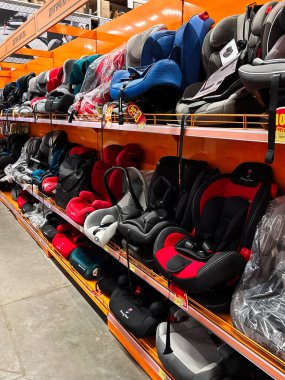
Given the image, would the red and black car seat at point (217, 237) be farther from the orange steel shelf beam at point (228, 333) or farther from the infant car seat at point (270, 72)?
the infant car seat at point (270, 72)

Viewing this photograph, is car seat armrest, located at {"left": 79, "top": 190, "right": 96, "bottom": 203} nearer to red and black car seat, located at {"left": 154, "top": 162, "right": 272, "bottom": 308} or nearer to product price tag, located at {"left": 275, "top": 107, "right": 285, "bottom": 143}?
red and black car seat, located at {"left": 154, "top": 162, "right": 272, "bottom": 308}

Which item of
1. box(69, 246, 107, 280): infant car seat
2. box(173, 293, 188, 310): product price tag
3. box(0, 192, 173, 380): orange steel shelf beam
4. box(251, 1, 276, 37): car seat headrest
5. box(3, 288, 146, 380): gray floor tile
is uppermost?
box(251, 1, 276, 37): car seat headrest

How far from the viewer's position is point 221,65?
4.55 feet

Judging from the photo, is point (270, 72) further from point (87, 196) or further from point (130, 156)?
point (87, 196)

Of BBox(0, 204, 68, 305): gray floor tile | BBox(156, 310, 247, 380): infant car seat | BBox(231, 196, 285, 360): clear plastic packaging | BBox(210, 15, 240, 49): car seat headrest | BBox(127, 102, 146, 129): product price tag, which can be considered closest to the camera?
BBox(231, 196, 285, 360): clear plastic packaging

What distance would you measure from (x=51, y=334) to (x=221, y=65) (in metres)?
1.91

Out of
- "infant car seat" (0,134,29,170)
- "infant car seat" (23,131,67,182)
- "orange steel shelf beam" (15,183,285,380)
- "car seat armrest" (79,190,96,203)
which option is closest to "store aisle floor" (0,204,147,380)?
"orange steel shelf beam" (15,183,285,380)

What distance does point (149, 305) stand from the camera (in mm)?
1832

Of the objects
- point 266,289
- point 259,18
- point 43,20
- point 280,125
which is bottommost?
point 266,289

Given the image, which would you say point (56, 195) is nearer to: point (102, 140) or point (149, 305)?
point (102, 140)

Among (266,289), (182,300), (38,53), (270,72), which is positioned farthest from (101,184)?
(38,53)

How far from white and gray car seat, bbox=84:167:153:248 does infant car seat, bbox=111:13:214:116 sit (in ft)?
2.00

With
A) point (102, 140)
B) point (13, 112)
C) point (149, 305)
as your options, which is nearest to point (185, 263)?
point (149, 305)

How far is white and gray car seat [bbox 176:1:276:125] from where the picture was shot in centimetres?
114
